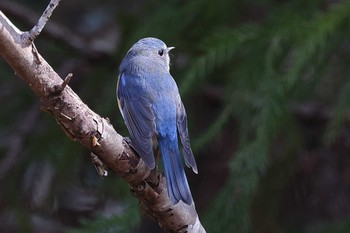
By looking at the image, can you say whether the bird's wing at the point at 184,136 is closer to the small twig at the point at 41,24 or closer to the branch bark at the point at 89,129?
the branch bark at the point at 89,129

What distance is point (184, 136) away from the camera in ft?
10.1

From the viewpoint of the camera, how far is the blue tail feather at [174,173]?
2762mm

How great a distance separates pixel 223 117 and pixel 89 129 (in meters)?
0.95

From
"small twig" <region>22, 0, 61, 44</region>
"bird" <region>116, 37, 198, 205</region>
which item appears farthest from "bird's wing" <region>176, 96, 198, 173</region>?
"small twig" <region>22, 0, 61, 44</region>

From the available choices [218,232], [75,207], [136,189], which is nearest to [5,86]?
[75,207]

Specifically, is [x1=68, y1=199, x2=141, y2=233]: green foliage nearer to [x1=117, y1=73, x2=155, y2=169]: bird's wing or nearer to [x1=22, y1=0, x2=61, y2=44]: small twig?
[x1=117, y1=73, x2=155, y2=169]: bird's wing

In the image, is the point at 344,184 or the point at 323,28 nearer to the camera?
the point at 323,28

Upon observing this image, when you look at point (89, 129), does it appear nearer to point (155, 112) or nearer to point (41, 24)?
point (41, 24)

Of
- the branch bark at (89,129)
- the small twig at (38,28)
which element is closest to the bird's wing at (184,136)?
the branch bark at (89,129)

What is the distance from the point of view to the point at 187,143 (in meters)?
3.01

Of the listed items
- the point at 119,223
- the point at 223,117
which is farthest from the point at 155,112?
the point at 119,223

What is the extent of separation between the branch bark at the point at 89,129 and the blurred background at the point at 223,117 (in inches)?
20.4

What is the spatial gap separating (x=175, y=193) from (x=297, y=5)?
3.76 ft

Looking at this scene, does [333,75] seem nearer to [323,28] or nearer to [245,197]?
[323,28]
